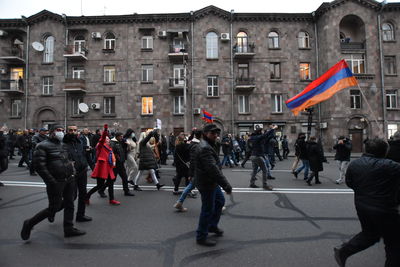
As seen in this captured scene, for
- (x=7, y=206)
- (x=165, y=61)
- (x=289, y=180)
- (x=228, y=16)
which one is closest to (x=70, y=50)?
(x=165, y=61)

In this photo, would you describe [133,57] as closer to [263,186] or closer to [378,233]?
[263,186]

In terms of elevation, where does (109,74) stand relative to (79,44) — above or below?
below

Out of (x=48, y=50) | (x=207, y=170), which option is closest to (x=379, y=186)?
(x=207, y=170)

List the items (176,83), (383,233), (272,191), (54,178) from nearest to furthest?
(383,233), (54,178), (272,191), (176,83)

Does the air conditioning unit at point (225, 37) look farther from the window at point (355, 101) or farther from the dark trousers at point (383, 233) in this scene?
the dark trousers at point (383, 233)

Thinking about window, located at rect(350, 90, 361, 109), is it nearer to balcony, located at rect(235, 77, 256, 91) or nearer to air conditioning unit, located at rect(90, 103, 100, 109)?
balcony, located at rect(235, 77, 256, 91)

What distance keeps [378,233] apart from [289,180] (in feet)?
21.8

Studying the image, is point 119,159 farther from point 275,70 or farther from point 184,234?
point 275,70

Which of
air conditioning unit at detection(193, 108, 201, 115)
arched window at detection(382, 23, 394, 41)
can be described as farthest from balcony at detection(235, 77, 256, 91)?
arched window at detection(382, 23, 394, 41)

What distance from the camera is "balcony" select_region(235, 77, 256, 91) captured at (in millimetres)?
22500

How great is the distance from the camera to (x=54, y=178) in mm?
3795

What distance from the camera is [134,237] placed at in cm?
402

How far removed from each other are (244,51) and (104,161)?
20317 mm

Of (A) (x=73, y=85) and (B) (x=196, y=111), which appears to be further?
(A) (x=73, y=85)
